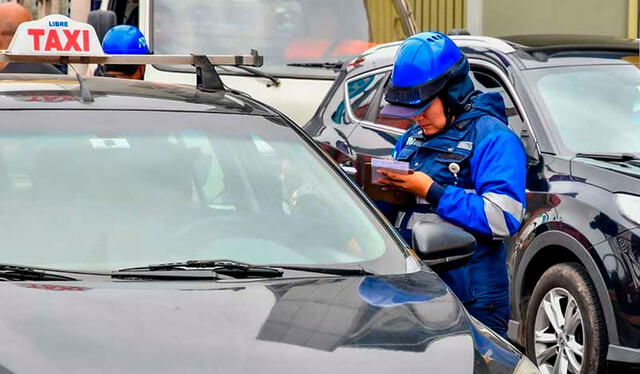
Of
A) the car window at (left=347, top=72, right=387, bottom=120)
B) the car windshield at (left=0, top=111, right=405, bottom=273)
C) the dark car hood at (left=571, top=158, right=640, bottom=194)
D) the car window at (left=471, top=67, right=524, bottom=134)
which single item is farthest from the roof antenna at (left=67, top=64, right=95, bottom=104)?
the car window at (left=347, top=72, right=387, bottom=120)

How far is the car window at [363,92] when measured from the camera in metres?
7.72

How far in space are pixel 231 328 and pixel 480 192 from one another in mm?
1571

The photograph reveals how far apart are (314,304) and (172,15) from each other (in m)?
6.74

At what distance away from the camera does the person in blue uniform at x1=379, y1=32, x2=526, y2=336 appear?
4.77m

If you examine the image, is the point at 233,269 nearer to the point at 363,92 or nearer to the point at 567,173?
the point at 567,173

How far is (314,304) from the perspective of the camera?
3.72m

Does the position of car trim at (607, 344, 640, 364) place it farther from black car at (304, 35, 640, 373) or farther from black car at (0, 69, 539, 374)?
black car at (0, 69, 539, 374)

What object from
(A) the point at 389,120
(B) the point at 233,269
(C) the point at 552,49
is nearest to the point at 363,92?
(A) the point at 389,120

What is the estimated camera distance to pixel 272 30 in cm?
1016

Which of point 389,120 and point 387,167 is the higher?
point 387,167

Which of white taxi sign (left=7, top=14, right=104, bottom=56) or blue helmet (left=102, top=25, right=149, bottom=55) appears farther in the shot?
blue helmet (left=102, top=25, right=149, bottom=55)

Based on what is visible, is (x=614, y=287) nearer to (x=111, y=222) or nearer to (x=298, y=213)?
(x=298, y=213)

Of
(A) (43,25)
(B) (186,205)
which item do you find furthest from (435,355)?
(A) (43,25)

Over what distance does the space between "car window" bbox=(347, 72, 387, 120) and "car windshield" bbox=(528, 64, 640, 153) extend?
1049mm
